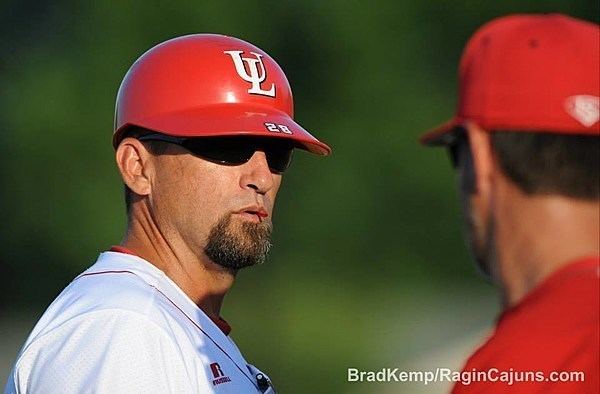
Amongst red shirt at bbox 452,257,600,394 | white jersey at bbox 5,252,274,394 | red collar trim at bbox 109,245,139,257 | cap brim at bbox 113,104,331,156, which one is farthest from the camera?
cap brim at bbox 113,104,331,156

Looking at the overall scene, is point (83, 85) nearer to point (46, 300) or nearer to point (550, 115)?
point (46, 300)

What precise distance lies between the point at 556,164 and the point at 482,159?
11cm

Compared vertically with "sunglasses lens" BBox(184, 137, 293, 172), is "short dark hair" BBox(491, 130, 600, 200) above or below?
above

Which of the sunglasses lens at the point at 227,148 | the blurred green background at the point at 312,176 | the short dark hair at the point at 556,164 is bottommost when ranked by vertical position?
the blurred green background at the point at 312,176

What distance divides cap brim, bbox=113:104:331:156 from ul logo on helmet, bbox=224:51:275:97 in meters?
0.06

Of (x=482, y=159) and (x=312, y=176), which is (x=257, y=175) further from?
(x=312, y=176)

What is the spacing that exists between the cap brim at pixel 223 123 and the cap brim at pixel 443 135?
52.8 inches

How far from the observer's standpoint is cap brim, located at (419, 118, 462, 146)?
6.59ft

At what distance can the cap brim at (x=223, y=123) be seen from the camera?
343 centimetres

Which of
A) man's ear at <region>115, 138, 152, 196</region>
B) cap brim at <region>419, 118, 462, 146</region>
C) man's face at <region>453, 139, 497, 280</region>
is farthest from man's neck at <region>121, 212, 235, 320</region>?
man's face at <region>453, 139, 497, 280</region>

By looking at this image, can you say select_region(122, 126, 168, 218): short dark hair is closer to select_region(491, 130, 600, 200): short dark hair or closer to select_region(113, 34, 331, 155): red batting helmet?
select_region(113, 34, 331, 155): red batting helmet

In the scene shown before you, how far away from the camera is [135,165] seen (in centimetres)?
355

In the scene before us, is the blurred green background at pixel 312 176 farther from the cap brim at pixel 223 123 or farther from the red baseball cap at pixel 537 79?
the red baseball cap at pixel 537 79

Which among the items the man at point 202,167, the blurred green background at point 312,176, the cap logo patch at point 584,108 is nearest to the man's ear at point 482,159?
the cap logo patch at point 584,108
